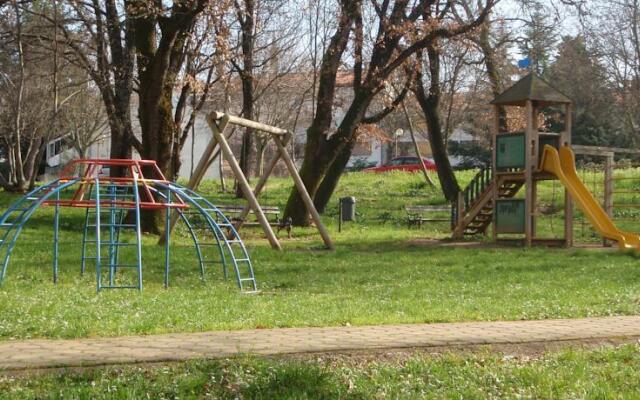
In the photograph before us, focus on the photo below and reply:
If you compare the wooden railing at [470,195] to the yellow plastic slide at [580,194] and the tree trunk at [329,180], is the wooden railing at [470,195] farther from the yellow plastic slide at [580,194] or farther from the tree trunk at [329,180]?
the tree trunk at [329,180]

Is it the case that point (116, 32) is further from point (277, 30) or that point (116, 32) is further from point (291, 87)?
point (291, 87)

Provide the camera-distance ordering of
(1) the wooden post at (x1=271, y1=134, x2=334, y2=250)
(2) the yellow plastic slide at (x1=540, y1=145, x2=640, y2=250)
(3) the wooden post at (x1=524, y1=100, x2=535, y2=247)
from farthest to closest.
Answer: (3) the wooden post at (x1=524, y1=100, x2=535, y2=247) < (2) the yellow plastic slide at (x1=540, y1=145, x2=640, y2=250) < (1) the wooden post at (x1=271, y1=134, x2=334, y2=250)

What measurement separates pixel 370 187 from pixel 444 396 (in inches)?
1507

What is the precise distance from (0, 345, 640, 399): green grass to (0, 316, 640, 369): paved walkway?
1.31 ft

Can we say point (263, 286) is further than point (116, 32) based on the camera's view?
No

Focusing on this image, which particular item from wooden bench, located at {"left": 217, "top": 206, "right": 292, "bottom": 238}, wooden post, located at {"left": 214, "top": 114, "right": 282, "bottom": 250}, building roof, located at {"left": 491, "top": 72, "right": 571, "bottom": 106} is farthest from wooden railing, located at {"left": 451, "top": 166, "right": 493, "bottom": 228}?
wooden post, located at {"left": 214, "top": 114, "right": 282, "bottom": 250}

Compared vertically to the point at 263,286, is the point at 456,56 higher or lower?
higher

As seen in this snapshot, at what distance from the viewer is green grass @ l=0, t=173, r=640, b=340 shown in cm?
1041

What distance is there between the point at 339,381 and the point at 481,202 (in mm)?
20794

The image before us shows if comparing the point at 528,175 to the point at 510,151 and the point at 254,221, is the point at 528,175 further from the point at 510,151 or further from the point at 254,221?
the point at 254,221

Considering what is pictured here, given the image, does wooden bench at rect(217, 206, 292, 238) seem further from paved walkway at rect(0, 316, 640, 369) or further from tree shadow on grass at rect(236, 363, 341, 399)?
tree shadow on grass at rect(236, 363, 341, 399)

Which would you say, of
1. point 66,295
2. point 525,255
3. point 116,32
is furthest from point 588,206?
point 66,295

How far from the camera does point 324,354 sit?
841cm

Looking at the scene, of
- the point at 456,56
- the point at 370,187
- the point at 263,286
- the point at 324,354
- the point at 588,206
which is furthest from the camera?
the point at 370,187
